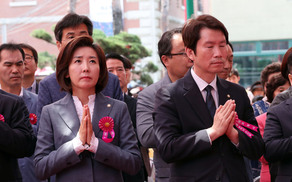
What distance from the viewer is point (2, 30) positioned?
24.9m

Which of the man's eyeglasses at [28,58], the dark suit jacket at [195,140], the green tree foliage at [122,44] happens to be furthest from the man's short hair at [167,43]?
the green tree foliage at [122,44]

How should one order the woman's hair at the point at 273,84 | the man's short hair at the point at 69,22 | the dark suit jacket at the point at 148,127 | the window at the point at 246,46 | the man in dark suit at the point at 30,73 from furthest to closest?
the window at the point at 246,46
the man in dark suit at the point at 30,73
the woman's hair at the point at 273,84
the man's short hair at the point at 69,22
the dark suit jacket at the point at 148,127

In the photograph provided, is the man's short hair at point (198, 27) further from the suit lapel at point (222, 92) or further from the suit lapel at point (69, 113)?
the suit lapel at point (69, 113)

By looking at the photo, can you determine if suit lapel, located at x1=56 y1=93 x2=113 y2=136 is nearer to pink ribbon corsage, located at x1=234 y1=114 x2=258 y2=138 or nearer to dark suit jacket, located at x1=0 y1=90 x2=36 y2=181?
dark suit jacket, located at x1=0 y1=90 x2=36 y2=181

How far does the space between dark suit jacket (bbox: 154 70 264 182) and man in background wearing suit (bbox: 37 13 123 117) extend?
1021mm

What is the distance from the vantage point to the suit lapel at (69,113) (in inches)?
143

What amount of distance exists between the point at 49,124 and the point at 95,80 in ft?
1.43

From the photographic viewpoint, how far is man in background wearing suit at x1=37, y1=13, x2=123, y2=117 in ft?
14.3

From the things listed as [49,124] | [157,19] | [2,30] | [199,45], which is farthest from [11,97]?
[2,30]

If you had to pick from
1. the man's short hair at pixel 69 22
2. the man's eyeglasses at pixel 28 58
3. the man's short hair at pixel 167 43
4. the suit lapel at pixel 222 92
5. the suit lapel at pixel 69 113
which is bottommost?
the suit lapel at pixel 69 113

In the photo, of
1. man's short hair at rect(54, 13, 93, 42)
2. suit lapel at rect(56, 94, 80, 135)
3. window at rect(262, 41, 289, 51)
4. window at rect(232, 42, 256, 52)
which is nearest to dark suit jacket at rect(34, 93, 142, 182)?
suit lapel at rect(56, 94, 80, 135)

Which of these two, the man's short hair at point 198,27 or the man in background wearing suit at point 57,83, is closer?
the man's short hair at point 198,27

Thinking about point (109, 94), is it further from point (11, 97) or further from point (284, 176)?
point (284, 176)

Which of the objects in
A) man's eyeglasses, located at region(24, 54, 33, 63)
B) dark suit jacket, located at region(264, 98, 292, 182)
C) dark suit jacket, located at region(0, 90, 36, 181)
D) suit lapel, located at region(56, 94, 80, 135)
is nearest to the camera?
suit lapel, located at region(56, 94, 80, 135)
